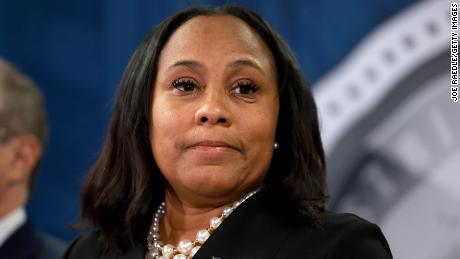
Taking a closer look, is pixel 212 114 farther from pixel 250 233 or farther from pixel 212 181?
pixel 250 233

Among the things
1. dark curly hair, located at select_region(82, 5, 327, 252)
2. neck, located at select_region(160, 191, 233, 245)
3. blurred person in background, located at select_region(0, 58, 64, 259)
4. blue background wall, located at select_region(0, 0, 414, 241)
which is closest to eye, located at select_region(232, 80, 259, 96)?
dark curly hair, located at select_region(82, 5, 327, 252)

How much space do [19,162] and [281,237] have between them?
0.89 m

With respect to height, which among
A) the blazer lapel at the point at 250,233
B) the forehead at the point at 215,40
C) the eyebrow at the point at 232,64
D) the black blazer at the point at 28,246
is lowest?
the black blazer at the point at 28,246

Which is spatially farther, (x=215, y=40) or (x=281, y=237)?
(x=215, y=40)

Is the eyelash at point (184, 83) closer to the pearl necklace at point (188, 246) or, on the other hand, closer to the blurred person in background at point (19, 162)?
the pearl necklace at point (188, 246)

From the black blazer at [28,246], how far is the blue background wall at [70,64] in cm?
24

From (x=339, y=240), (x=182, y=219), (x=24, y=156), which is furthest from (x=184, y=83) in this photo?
(x=24, y=156)

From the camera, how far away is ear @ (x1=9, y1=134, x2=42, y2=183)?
185 cm

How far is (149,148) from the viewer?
1.48 m

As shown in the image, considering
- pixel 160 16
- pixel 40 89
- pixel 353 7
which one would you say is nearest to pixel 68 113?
pixel 40 89

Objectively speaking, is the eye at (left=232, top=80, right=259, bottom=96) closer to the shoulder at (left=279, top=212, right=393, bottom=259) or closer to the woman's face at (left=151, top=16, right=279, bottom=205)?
the woman's face at (left=151, top=16, right=279, bottom=205)

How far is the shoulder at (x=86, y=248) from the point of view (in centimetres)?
147

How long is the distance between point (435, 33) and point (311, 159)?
71 cm

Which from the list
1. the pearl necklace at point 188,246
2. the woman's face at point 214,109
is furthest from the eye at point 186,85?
the pearl necklace at point 188,246
